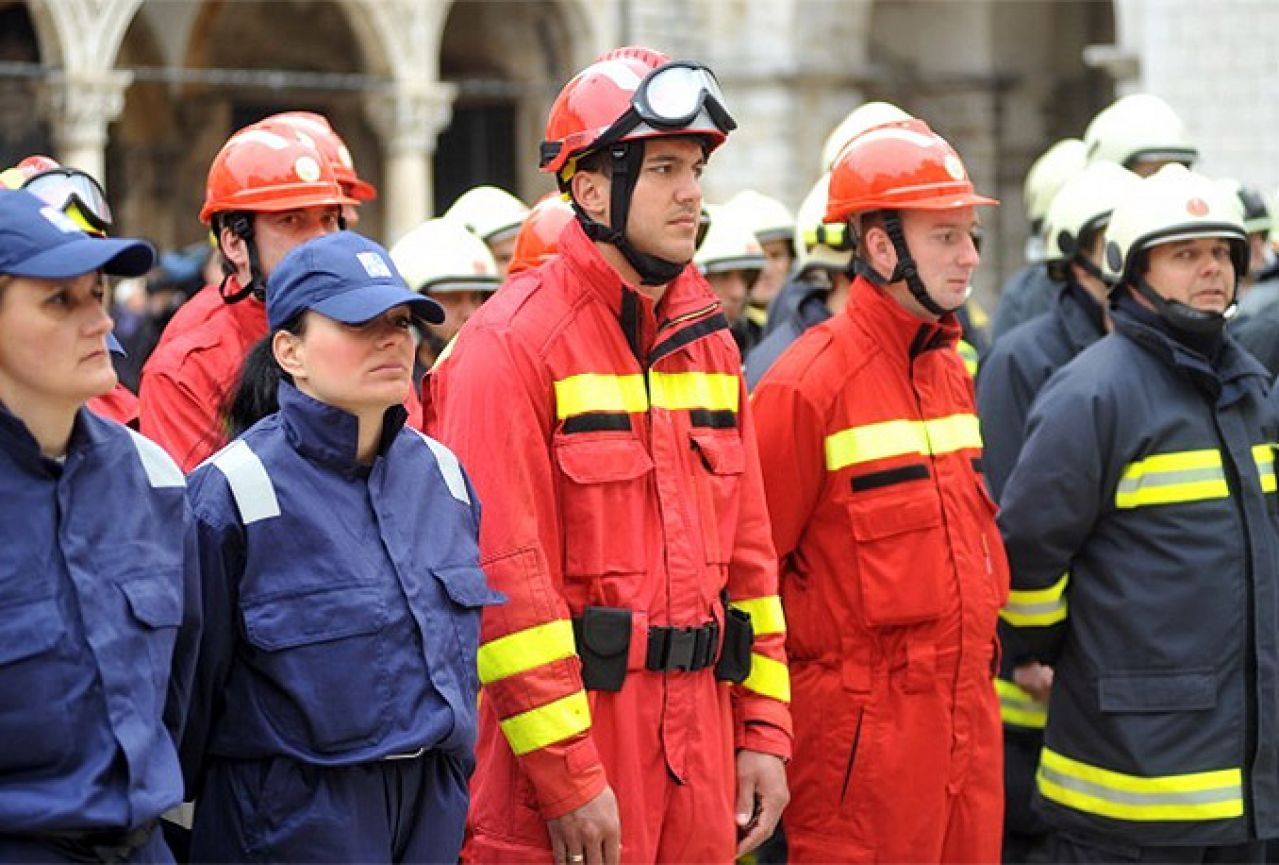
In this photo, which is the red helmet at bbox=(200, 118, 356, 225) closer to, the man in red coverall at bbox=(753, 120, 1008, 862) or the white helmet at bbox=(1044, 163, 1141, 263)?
the man in red coverall at bbox=(753, 120, 1008, 862)

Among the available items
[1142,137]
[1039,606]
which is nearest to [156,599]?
[1039,606]

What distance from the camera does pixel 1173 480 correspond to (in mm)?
5578

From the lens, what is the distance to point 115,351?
194 inches

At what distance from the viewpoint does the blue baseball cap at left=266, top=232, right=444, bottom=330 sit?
155 inches

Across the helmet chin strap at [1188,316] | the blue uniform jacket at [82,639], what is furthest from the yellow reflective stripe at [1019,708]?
the blue uniform jacket at [82,639]

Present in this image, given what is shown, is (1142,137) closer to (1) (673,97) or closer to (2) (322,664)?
(1) (673,97)

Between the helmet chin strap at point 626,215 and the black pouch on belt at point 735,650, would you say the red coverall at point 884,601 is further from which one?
the helmet chin strap at point 626,215

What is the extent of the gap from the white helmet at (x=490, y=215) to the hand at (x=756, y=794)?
144 inches

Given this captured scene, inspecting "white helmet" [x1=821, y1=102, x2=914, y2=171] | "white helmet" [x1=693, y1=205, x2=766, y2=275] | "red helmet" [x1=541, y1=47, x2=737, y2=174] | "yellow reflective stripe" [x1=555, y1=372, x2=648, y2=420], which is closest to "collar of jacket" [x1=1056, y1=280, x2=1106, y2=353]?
"white helmet" [x1=821, y1=102, x2=914, y2=171]

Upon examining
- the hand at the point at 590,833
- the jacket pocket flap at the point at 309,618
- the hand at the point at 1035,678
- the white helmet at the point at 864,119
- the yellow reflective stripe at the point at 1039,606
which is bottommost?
the hand at the point at 1035,678

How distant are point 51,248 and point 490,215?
4.83 metres

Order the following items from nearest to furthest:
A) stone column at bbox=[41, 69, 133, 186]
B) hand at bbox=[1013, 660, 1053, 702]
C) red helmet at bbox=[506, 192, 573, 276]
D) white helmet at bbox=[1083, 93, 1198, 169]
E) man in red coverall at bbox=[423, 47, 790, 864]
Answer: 1. man in red coverall at bbox=[423, 47, 790, 864]
2. hand at bbox=[1013, 660, 1053, 702]
3. red helmet at bbox=[506, 192, 573, 276]
4. white helmet at bbox=[1083, 93, 1198, 169]
5. stone column at bbox=[41, 69, 133, 186]

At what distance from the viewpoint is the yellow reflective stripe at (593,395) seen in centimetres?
436

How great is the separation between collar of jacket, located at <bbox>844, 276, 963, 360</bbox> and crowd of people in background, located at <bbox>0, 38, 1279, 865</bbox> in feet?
0.03
